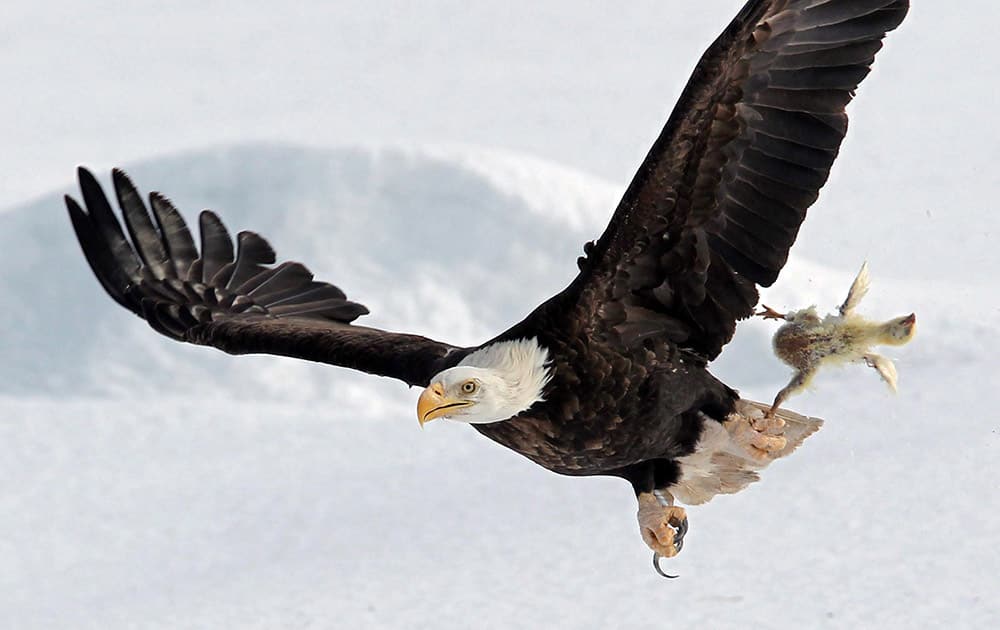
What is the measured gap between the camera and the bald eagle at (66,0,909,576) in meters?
5.28

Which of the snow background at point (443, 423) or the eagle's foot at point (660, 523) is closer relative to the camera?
the eagle's foot at point (660, 523)

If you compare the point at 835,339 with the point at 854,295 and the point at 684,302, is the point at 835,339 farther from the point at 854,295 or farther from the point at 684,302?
the point at 684,302

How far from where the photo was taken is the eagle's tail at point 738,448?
600cm

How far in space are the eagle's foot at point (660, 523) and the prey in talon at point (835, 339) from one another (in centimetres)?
51

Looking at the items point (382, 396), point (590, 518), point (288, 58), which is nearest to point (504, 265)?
point (382, 396)

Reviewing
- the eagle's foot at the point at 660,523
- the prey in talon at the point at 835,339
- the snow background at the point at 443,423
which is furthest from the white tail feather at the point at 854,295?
the snow background at the point at 443,423

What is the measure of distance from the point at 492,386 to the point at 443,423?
648 centimetres

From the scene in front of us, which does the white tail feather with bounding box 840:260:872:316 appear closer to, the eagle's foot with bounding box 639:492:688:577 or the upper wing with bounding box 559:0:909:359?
the upper wing with bounding box 559:0:909:359

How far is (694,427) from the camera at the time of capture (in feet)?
19.5

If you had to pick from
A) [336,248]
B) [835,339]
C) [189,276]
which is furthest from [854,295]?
[336,248]

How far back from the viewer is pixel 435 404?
5.33 meters

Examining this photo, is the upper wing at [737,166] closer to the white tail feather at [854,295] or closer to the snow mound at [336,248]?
the white tail feather at [854,295]

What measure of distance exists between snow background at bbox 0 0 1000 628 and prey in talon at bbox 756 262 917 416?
2.24m

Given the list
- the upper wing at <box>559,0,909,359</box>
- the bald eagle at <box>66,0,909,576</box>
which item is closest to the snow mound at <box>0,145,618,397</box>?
the bald eagle at <box>66,0,909,576</box>
